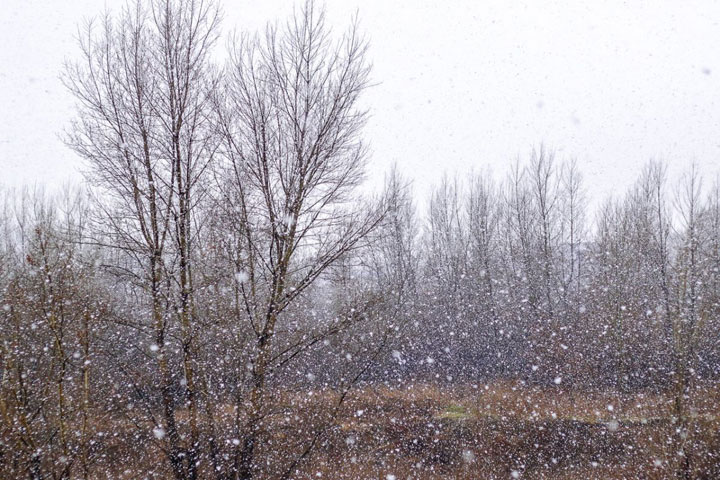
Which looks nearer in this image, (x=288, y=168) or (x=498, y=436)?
(x=288, y=168)

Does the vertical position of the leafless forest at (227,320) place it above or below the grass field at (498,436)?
above

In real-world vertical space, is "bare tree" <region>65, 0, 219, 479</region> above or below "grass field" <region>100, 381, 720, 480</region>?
above

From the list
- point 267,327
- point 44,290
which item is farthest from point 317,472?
point 44,290

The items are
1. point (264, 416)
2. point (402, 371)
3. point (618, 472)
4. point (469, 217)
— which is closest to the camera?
point (264, 416)

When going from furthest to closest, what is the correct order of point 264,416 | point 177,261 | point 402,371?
point 402,371 → point 177,261 → point 264,416

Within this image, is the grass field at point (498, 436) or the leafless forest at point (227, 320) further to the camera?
the grass field at point (498, 436)

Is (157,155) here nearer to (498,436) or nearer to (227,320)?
(227,320)

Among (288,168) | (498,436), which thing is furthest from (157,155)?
(498,436)

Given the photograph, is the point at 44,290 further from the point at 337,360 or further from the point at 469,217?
the point at 469,217

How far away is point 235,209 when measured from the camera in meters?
5.37

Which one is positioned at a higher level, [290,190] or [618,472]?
[290,190]

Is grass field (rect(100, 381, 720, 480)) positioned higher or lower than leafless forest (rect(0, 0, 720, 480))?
lower

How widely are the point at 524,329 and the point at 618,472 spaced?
41.2 ft

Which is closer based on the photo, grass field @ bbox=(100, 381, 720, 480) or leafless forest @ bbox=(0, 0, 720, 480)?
leafless forest @ bbox=(0, 0, 720, 480)
